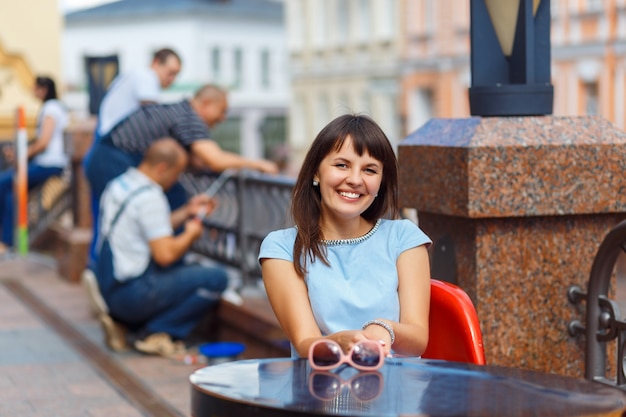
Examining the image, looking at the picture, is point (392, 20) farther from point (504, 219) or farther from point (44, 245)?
point (504, 219)

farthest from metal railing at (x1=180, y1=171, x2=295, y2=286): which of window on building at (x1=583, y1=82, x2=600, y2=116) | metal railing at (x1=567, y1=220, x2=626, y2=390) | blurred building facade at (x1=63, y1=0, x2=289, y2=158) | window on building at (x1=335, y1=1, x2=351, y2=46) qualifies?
blurred building facade at (x1=63, y1=0, x2=289, y2=158)

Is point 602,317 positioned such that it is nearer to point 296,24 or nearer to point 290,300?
point 290,300

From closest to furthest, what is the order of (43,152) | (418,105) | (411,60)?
(43,152)
(418,105)
(411,60)

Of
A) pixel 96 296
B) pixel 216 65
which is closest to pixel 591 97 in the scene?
pixel 96 296

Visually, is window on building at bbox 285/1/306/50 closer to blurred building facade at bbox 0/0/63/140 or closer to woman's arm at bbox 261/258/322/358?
blurred building facade at bbox 0/0/63/140

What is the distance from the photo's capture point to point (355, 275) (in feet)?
12.5

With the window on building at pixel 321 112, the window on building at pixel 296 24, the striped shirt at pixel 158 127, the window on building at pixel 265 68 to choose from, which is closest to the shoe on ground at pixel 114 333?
the striped shirt at pixel 158 127

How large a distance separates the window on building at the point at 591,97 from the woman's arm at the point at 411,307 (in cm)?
3554

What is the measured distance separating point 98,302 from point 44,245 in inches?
264

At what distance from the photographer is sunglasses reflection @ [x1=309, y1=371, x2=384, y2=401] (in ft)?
9.24

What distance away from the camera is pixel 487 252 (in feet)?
16.1

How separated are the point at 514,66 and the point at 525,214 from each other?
62cm

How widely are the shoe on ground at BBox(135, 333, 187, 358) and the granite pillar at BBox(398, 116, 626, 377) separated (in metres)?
3.04

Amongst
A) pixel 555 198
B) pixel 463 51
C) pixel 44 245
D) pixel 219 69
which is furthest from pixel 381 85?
pixel 555 198
